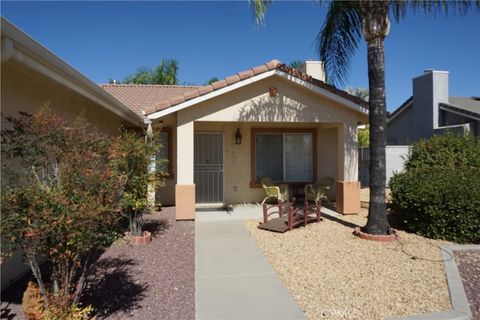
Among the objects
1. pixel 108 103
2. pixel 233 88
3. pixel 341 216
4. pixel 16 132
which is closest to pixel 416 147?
pixel 341 216

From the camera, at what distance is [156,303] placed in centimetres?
435

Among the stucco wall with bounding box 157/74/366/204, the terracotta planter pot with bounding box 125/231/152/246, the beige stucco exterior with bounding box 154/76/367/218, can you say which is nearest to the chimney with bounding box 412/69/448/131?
the beige stucco exterior with bounding box 154/76/367/218

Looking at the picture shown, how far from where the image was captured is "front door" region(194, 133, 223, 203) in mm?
11625

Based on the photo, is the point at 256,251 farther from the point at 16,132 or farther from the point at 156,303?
the point at 16,132

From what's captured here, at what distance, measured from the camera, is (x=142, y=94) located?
14.6 m

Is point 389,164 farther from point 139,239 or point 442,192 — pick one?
point 139,239

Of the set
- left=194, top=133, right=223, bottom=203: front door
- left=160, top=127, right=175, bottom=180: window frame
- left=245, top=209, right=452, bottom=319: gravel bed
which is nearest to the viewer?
left=245, top=209, right=452, bottom=319: gravel bed

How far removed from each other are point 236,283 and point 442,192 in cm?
480

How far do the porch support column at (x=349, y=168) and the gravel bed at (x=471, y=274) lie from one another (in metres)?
3.68

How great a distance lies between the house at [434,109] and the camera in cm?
1808

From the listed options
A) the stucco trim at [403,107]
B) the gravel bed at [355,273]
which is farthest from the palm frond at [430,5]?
the stucco trim at [403,107]

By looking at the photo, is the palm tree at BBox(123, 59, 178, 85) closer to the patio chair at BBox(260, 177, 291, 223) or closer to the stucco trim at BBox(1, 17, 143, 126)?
the patio chair at BBox(260, 177, 291, 223)

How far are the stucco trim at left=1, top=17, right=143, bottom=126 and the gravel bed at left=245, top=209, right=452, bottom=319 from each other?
4273 millimetres

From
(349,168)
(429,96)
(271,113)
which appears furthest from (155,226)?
(429,96)
